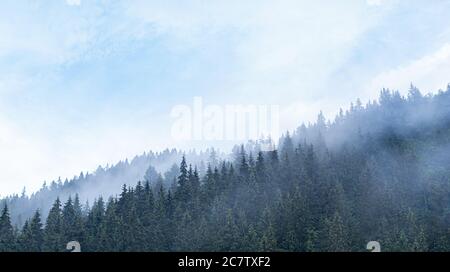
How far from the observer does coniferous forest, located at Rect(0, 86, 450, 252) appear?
347 feet

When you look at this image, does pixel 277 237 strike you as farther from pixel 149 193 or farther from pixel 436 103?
pixel 436 103

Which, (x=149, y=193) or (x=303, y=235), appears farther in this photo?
(x=149, y=193)

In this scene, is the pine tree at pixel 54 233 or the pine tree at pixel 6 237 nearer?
the pine tree at pixel 6 237

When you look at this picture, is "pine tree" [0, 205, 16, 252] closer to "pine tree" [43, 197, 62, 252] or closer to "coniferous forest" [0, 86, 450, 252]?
"coniferous forest" [0, 86, 450, 252]

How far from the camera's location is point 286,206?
11469 centimetres

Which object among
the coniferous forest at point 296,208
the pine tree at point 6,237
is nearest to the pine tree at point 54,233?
the coniferous forest at point 296,208

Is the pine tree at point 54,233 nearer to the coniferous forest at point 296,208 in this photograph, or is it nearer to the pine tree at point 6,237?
the coniferous forest at point 296,208

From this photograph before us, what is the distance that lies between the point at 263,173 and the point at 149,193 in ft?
115

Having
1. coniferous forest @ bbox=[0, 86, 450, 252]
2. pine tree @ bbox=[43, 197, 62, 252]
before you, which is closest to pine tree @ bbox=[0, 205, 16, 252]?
Result: coniferous forest @ bbox=[0, 86, 450, 252]

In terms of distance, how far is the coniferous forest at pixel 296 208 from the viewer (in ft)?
347

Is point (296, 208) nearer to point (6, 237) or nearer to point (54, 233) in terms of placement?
point (54, 233)
